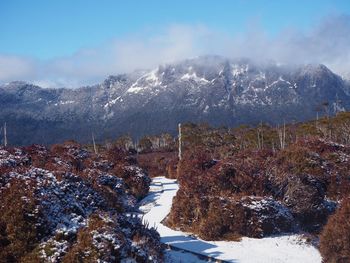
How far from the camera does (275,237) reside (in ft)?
49.5

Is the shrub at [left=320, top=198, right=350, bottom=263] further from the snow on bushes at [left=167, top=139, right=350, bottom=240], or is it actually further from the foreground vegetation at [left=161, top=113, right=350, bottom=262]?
the snow on bushes at [left=167, top=139, right=350, bottom=240]

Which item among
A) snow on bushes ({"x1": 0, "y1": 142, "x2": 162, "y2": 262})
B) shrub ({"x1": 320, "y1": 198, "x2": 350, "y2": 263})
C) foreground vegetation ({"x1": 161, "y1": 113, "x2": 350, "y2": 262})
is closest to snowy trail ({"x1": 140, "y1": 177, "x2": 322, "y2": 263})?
foreground vegetation ({"x1": 161, "y1": 113, "x2": 350, "y2": 262})

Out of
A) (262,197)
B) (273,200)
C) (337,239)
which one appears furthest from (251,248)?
(337,239)

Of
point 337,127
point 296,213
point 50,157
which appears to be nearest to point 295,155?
point 296,213

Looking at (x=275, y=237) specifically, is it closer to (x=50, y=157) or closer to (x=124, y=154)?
(x=50, y=157)

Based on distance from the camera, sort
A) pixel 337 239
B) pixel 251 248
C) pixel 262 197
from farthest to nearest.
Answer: pixel 262 197 → pixel 251 248 → pixel 337 239

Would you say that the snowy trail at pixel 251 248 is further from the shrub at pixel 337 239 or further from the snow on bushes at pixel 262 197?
the shrub at pixel 337 239

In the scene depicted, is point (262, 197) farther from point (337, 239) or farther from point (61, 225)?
point (61, 225)

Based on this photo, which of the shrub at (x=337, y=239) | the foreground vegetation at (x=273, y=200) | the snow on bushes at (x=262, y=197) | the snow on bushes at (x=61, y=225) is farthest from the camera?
the snow on bushes at (x=262, y=197)

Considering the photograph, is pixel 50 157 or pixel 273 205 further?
pixel 50 157

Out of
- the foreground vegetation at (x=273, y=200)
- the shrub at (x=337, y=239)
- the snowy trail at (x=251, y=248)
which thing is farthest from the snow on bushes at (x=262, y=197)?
the shrub at (x=337, y=239)

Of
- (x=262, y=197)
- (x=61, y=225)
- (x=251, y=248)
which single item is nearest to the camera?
(x=61, y=225)

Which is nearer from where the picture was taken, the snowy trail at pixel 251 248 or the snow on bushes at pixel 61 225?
the snow on bushes at pixel 61 225

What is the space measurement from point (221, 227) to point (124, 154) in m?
15.5
